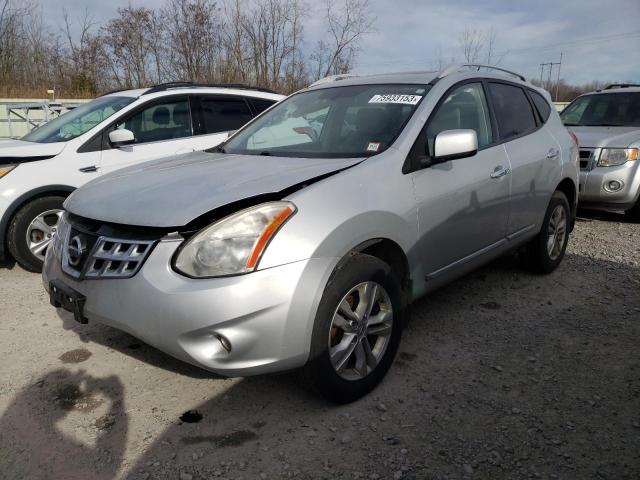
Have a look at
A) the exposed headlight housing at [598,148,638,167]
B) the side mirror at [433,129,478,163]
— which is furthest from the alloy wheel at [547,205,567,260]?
the exposed headlight housing at [598,148,638,167]

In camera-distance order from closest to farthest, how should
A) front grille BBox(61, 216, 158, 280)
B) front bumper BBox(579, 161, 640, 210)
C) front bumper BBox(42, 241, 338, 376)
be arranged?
front bumper BBox(42, 241, 338, 376) → front grille BBox(61, 216, 158, 280) → front bumper BBox(579, 161, 640, 210)

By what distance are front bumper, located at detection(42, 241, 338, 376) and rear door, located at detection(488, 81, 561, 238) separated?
7.07 ft

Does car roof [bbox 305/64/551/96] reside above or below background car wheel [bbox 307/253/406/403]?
above

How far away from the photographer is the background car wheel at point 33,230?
4.65 m

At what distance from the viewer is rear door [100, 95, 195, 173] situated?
16.6 ft

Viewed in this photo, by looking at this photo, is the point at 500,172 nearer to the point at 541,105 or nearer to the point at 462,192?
the point at 462,192

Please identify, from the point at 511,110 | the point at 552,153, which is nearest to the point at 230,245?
the point at 511,110

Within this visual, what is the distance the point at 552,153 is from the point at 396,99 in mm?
1762

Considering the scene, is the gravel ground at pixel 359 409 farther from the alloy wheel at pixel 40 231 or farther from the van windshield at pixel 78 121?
the van windshield at pixel 78 121

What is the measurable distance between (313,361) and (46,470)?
47.6 inches

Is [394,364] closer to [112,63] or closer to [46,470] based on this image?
[46,470]

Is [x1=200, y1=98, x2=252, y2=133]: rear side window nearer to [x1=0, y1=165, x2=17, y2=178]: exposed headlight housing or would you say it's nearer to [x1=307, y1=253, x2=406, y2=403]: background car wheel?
[x1=0, y1=165, x2=17, y2=178]: exposed headlight housing

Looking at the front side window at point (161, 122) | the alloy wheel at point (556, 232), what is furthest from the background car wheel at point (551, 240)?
the front side window at point (161, 122)

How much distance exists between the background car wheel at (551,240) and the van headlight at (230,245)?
9.75 ft
